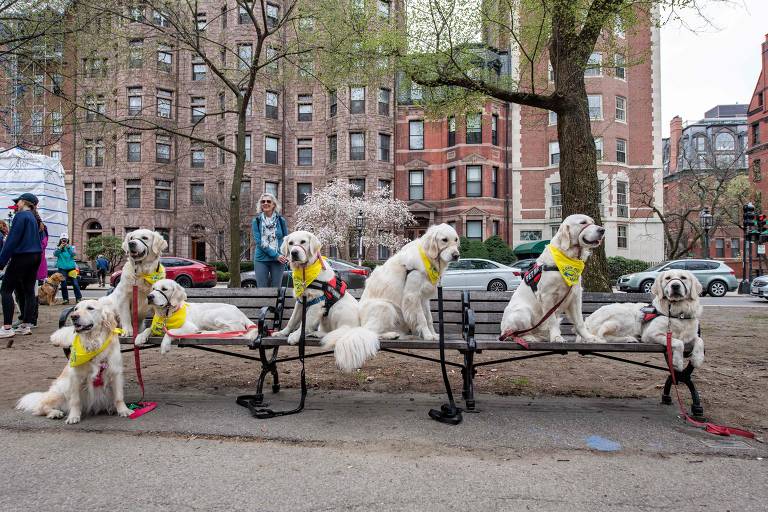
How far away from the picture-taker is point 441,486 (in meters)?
2.72

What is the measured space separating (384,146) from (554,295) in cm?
2941

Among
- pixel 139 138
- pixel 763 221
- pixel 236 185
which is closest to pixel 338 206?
pixel 139 138

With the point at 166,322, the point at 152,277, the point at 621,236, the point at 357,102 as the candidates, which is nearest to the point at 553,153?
the point at 621,236

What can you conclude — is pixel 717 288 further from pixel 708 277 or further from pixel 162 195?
pixel 162 195

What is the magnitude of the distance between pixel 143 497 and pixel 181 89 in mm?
37259

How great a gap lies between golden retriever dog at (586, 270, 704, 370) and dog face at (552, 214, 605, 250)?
Result: 717mm

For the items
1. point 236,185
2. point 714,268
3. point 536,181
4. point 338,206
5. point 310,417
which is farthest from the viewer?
point 536,181

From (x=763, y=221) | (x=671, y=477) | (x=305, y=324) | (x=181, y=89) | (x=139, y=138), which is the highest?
(x=181, y=89)

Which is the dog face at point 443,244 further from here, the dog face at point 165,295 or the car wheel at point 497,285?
the car wheel at point 497,285

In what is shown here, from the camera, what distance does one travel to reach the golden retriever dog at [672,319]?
12.2ft

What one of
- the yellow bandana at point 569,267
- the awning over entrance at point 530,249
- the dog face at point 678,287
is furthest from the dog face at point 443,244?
the awning over entrance at point 530,249

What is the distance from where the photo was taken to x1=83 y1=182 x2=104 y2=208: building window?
3491 centimetres

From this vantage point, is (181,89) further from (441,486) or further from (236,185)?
(441,486)

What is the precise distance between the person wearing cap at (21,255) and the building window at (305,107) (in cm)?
2789
